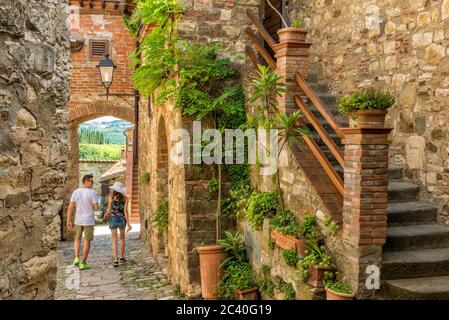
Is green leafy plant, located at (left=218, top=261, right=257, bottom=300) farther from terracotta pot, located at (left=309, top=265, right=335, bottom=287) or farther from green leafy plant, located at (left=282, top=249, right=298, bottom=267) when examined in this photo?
terracotta pot, located at (left=309, top=265, right=335, bottom=287)

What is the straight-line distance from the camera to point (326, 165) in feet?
14.2

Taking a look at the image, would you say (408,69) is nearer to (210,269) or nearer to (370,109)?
(370,109)

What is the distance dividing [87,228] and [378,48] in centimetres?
546

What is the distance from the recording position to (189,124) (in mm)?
6215

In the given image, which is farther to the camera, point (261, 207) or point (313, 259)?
point (261, 207)

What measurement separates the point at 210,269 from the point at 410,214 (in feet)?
8.09

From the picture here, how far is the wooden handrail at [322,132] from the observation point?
13.7 feet

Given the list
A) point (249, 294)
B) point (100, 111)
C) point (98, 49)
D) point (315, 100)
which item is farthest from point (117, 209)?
point (98, 49)

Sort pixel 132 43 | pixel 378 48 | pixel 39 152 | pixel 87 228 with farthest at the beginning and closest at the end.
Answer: pixel 132 43 → pixel 87 228 → pixel 378 48 → pixel 39 152

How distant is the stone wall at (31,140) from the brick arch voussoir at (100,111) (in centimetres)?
1042

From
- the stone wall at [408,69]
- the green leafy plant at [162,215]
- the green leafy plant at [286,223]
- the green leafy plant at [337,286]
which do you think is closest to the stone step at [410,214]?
the stone wall at [408,69]

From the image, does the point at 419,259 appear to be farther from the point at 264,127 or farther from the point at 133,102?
the point at 133,102

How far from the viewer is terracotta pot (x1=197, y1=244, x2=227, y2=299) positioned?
5891mm
